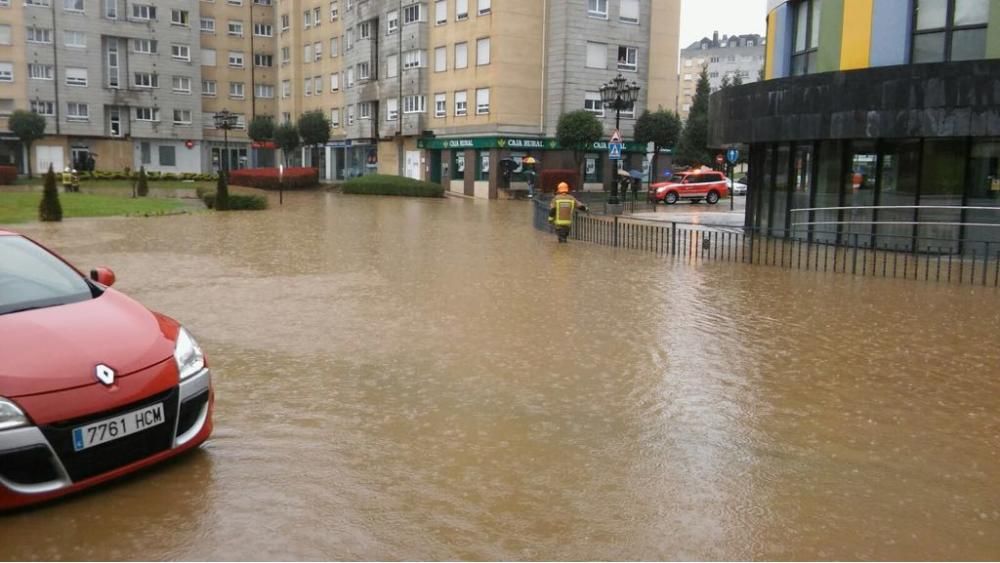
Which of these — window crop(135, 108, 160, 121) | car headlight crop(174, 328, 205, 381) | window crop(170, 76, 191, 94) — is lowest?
car headlight crop(174, 328, 205, 381)

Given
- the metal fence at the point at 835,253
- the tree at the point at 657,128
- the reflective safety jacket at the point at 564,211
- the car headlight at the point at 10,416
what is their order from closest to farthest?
the car headlight at the point at 10,416, the metal fence at the point at 835,253, the reflective safety jacket at the point at 564,211, the tree at the point at 657,128

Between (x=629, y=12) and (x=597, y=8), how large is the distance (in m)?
2.32

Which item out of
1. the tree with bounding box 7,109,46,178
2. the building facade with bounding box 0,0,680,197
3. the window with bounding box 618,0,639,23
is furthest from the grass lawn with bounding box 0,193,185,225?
the window with bounding box 618,0,639,23

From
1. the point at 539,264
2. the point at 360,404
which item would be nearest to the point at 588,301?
the point at 539,264

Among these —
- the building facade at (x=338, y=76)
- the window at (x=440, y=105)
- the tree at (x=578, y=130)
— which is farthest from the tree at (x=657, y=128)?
the window at (x=440, y=105)

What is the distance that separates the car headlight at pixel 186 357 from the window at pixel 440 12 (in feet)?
161

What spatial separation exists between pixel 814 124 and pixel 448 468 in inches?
638

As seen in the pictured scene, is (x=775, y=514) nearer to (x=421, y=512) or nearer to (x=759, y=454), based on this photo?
(x=759, y=454)

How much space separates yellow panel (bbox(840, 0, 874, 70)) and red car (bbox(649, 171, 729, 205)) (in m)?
21.5

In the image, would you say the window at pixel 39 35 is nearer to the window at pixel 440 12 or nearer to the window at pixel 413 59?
the window at pixel 413 59

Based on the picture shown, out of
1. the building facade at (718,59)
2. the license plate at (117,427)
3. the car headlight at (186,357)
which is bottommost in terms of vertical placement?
the license plate at (117,427)

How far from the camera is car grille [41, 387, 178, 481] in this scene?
453 cm

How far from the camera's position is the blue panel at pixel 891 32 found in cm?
1880

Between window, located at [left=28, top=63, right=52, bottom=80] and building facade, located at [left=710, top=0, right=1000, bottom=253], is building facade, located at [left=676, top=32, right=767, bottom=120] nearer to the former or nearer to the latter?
window, located at [left=28, top=63, right=52, bottom=80]
